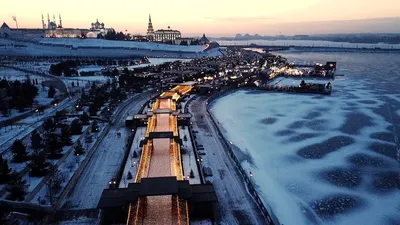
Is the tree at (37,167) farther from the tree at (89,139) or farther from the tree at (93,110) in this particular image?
the tree at (93,110)

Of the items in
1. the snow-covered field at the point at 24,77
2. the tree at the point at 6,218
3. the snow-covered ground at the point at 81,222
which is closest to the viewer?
the tree at the point at 6,218

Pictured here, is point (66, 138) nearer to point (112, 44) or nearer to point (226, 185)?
point (226, 185)

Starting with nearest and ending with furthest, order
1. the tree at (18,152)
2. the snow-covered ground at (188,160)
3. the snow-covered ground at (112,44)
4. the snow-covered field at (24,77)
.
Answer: the snow-covered ground at (188,160) → the tree at (18,152) → the snow-covered field at (24,77) → the snow-covered ground at (112,44)

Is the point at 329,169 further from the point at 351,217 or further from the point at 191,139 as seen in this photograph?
the point at 191,139

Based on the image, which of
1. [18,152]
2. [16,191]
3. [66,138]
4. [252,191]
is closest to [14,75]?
[66,138]

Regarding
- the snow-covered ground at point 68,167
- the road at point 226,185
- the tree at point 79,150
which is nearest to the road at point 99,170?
the snow-covered ground at point 68,167

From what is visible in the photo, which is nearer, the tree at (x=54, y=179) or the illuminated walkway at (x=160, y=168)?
the illuminated walkway at (x=160, y=168)

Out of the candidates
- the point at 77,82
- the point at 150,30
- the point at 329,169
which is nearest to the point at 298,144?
the point at 329,169
